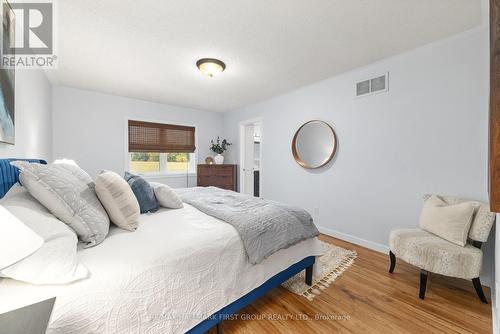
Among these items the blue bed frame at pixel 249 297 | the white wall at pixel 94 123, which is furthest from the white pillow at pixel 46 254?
the white wall at pixel 94 123

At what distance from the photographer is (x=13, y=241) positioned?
499mm

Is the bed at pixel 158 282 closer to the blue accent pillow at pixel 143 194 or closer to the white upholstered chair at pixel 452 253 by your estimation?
the blue accent pillow at pixel 143 194

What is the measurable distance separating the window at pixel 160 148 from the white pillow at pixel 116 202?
3.01 m

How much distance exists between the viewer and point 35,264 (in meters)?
0.75

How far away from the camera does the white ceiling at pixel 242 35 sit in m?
1.63

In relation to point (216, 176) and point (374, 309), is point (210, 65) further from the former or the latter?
point (374, 309)

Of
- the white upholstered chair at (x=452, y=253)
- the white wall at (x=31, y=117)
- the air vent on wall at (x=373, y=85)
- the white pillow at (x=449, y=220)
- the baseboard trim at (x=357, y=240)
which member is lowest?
the baseboard trim at (x=357, y=240)

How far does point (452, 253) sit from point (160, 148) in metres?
4.53

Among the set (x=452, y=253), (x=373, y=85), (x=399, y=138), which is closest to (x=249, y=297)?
(x=452, y=253)

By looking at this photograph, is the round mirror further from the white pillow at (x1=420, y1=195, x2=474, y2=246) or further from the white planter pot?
the white planter pot

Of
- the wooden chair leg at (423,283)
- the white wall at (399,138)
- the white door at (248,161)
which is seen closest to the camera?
the wooden chair leg at (423,283)

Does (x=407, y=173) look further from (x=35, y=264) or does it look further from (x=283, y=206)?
(x=35, y=264)

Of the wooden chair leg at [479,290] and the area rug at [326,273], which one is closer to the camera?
the wooden chair leg at [479,290]

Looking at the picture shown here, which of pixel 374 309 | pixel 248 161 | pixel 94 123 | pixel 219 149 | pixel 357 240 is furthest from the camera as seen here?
pixel 219 149
